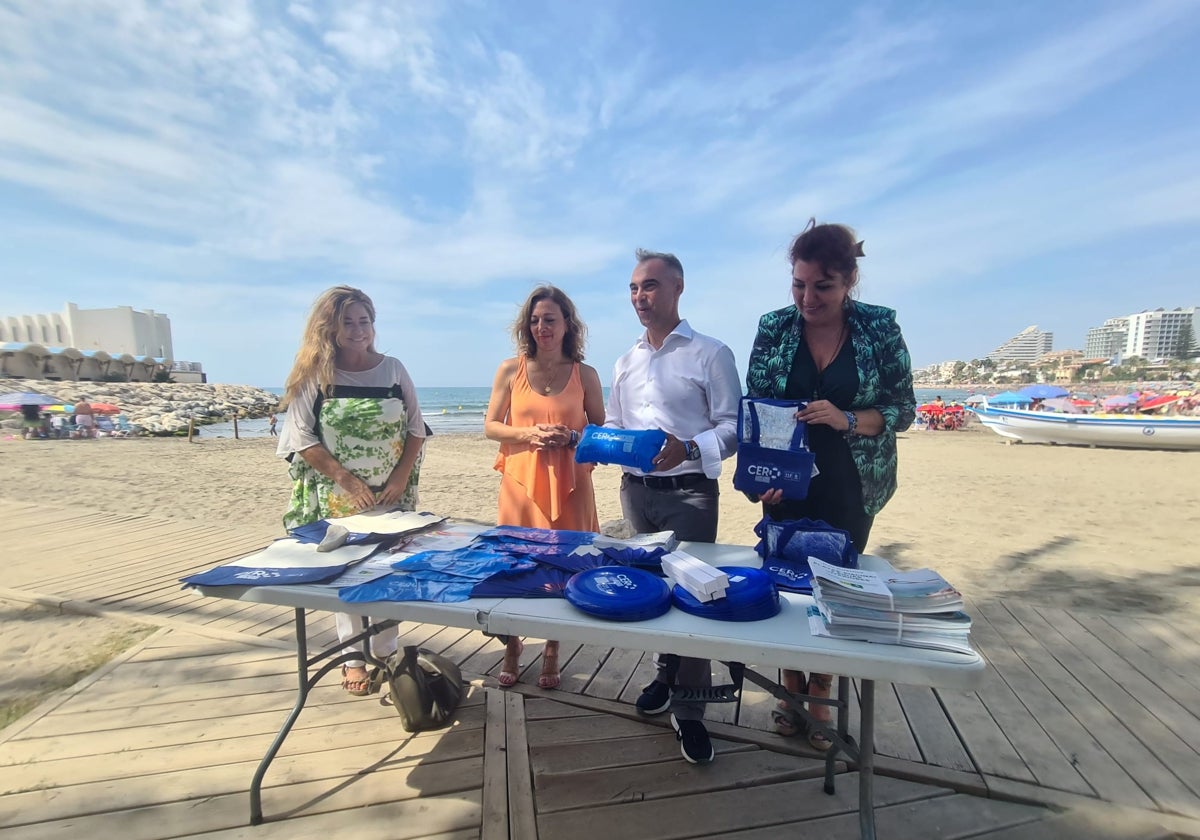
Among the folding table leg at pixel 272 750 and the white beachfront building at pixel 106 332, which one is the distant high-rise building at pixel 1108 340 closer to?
the folding table leg at pixel 272 750

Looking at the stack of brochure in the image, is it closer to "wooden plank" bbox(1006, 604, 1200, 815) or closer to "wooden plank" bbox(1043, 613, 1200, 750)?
"wooden plank" bbox(1006, 604, 1200, 815)

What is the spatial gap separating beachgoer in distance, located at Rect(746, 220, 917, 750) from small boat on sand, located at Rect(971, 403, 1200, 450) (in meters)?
17.1

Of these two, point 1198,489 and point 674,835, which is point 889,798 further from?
point 1198,489

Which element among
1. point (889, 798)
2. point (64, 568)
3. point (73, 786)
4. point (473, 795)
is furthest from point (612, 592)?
point (64, 568)

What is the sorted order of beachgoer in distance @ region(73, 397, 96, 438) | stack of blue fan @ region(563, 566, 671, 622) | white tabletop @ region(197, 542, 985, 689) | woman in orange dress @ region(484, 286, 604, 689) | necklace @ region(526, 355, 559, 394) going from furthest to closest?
beachgoer in distance @ region(73, 397, 96, 438) < necklace @ region(526, 355, 559, 394) < woman in orange dress @ region(484, 286, 604, 689) < stack of blue fan @ region(563, 566, 671, 622) < white tabletop @ region(197, 542, 985, 689)

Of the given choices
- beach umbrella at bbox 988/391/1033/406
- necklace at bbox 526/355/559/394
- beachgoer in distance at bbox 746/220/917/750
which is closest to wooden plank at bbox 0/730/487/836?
necklace at bbox 526/355/559/394

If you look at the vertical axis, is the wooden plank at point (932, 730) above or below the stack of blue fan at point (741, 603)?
below

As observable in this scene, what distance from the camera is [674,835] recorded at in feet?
5.97

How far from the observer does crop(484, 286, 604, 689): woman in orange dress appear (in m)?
2.56

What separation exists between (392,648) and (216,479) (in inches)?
387

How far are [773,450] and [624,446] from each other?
53cm

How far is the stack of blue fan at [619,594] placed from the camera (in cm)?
142

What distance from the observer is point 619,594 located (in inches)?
58.4

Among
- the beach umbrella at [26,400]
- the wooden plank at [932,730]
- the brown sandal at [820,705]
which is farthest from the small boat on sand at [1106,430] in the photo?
the beach umbrella at [26,400]
